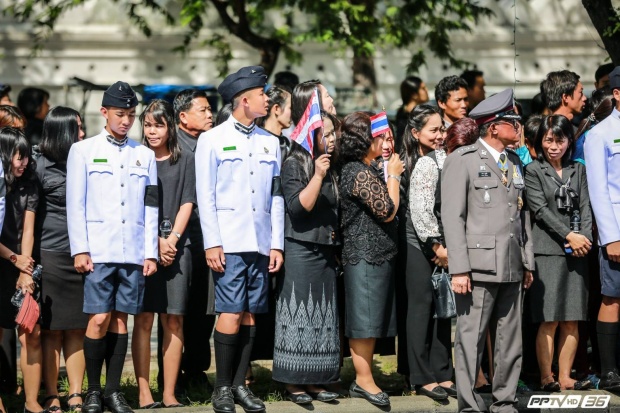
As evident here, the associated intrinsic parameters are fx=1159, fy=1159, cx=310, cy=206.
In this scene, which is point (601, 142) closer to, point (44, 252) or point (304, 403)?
point (304, 403)

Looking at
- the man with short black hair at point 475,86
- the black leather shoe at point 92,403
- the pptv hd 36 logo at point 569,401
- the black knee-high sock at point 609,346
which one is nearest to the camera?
the black leather shoe at point 92,403

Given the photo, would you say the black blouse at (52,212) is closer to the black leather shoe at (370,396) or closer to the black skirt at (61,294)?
the black skirt at (61,294)

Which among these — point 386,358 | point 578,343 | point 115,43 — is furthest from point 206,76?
point 578,343

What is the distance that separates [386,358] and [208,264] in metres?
2.83

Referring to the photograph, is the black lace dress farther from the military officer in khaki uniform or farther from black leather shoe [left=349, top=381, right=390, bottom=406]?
the military officer in khaki uniform

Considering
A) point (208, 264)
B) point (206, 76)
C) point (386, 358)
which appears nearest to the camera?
point (208, 264)

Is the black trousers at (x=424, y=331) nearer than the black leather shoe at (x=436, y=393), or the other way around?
the black leather shoe at (x=436, y=393)

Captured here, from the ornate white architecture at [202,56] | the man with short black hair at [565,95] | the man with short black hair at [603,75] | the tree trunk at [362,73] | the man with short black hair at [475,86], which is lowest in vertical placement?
the man with short black hair at [565,95]

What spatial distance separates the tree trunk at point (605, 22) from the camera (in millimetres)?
10656

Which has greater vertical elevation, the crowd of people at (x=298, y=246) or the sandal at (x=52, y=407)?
the crowd of people at (x=298, y=246)

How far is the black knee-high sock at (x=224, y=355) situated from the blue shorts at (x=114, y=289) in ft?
2.03

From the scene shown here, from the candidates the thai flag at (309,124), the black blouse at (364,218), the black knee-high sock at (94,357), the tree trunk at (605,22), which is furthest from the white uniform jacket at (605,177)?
the black knee-high sock at (94,357)

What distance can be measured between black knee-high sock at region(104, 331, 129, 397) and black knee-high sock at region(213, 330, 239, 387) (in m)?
0.68

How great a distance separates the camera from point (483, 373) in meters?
9.23
